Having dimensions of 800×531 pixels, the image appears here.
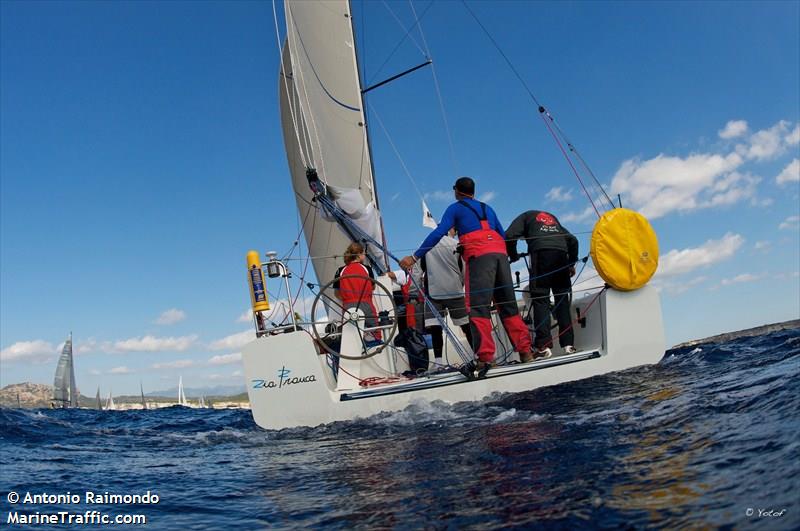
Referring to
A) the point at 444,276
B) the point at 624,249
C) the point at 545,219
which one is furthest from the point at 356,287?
the point at 624,249

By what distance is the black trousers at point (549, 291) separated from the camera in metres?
5.80

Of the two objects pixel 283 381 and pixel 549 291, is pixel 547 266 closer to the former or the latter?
pixel 549 291

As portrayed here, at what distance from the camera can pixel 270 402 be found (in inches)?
208

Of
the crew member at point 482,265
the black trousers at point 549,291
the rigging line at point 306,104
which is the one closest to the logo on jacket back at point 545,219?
the black trousers at point 549,291

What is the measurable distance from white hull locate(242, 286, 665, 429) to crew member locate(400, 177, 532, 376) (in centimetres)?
32

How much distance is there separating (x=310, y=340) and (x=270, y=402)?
681 mm

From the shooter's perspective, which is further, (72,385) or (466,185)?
(72,385)

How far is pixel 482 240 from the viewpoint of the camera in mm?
5285

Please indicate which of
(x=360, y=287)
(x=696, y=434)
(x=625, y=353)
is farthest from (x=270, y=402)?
(x=696, y=434)

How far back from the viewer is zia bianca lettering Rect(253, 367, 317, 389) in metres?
5.19

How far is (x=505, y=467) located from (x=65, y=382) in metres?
46.7

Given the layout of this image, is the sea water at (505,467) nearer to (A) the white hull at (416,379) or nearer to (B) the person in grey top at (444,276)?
(A) the white hull at (416,379)

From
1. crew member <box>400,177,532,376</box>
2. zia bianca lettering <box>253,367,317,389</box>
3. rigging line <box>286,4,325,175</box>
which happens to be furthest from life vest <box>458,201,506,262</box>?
rigging line <box>286,4,325,175</box>

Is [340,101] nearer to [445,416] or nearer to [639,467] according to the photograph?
[445,416]
